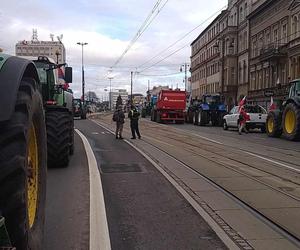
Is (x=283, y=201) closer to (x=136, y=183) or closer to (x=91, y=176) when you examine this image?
(x=136, y=183)

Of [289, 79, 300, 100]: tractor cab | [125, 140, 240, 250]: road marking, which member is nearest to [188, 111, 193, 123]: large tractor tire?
[289, 79, 300, 100]: tractor cab

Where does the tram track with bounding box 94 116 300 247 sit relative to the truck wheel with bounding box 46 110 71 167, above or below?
below

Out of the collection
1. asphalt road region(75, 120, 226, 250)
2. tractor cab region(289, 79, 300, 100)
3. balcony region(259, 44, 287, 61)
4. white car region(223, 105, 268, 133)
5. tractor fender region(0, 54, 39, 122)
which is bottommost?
asphalt road region(75, 120, 226, 250)

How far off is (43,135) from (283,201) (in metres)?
4.67

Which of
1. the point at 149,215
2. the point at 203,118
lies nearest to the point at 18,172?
the point at 149,215

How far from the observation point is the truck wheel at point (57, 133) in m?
11.7

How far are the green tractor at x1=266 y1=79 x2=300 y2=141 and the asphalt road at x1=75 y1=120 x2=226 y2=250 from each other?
13.4 m

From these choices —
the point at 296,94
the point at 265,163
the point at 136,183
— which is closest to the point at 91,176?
the point at 136,183

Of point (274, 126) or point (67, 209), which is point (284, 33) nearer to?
point (274, 126)

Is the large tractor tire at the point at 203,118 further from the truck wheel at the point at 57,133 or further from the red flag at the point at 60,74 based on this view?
the truck wheel at the point at 57,133

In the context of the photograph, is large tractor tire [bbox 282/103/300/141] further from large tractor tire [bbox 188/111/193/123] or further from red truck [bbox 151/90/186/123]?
large tractor tire [bbox 188/111/193/123]

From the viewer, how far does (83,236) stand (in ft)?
20.7

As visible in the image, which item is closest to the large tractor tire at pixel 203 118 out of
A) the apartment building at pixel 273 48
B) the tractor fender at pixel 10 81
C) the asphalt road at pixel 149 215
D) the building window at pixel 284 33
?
the apartment building at pixel 273 48

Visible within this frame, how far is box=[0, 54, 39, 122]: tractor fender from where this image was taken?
12.9ft
